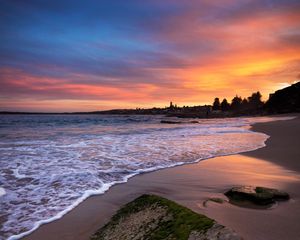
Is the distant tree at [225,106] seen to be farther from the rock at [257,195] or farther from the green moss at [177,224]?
the green moss at [177,224]

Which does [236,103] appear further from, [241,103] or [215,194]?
[215,194]

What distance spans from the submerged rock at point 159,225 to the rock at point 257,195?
64.3 inches

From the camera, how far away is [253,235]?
2967 mm

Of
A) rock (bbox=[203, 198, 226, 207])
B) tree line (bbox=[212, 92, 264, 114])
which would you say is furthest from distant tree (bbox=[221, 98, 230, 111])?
rock (bbox=[203, 198, 226, 207])

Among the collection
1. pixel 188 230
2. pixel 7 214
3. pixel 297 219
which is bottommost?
pixel 7 214

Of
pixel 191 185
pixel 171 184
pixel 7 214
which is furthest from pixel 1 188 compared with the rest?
pixel 191 185

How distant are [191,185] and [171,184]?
473mm

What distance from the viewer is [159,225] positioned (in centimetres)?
296

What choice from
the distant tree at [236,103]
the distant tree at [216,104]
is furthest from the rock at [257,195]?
the distant tree at [216,104]

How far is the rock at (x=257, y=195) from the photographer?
4.19 meters

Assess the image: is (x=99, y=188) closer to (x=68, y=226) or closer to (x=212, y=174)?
(x=68, y=226)

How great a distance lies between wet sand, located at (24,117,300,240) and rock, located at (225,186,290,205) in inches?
6.1

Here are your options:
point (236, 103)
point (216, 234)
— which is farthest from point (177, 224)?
point (236, 103)

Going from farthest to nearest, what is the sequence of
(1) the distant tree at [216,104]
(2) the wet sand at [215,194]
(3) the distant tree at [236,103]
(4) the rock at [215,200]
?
(1) the distant tree at [216,104] < (3) the distant tree at [236,103] < (4) the rock at [215,200] < (2) the wet sand at [215,194]
